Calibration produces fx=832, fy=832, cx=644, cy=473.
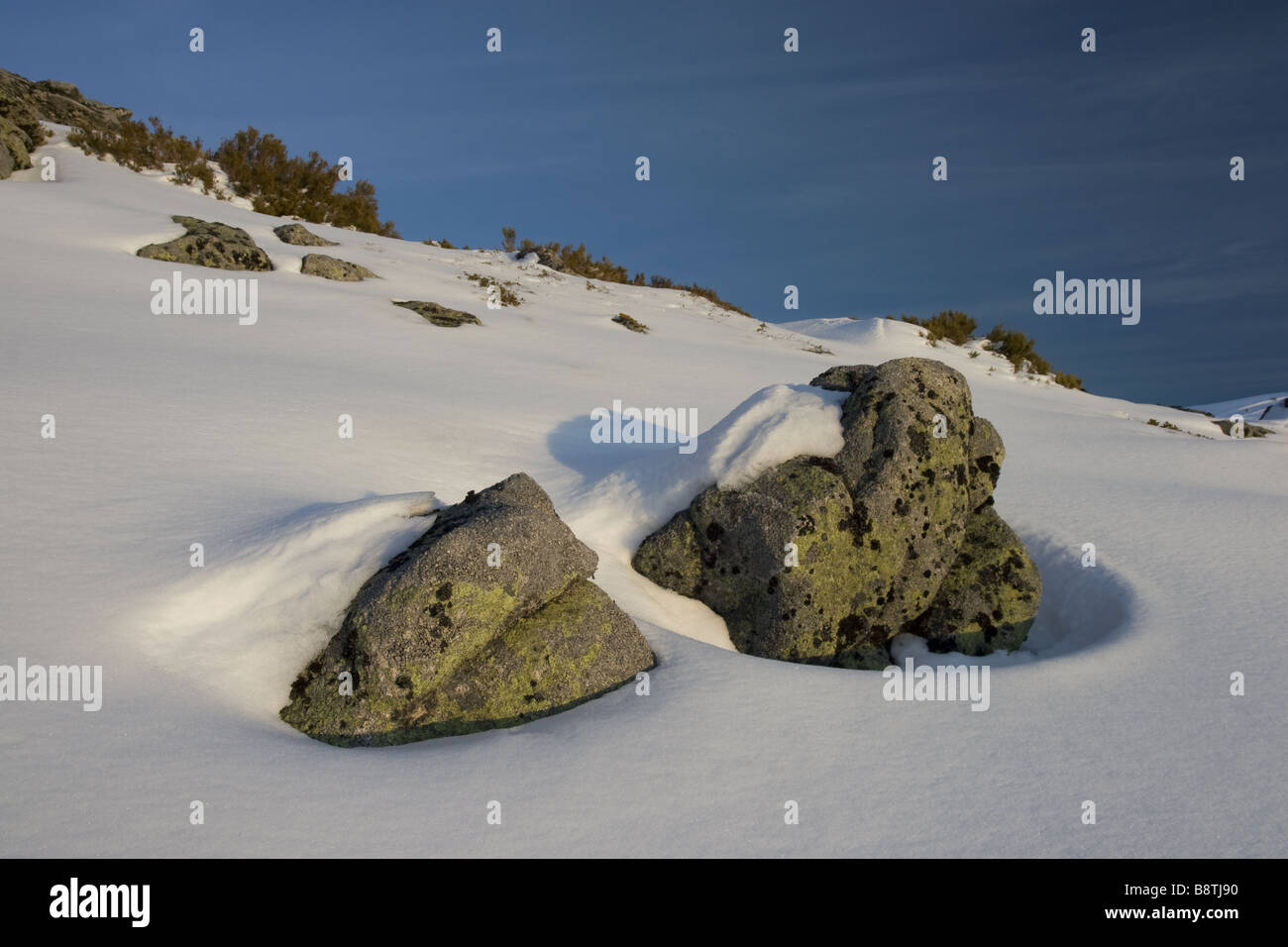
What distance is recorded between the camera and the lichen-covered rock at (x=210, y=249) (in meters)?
13.0

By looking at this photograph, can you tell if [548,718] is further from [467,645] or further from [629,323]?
[629,323]

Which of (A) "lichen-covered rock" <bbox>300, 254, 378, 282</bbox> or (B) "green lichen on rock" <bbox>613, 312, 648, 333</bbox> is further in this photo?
(B) "green lichen on rock" <bbox>613, 312, 648, 333</bbox>

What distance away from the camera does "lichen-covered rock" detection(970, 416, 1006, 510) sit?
6188 mm

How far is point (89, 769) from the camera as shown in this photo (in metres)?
3.11

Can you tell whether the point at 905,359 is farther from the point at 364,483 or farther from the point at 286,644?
the point at 286,644

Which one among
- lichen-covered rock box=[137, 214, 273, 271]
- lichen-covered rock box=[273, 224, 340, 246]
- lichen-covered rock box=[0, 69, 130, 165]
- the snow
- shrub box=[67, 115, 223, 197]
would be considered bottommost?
the snow

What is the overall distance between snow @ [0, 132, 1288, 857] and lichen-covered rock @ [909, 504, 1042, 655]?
0.24 meters

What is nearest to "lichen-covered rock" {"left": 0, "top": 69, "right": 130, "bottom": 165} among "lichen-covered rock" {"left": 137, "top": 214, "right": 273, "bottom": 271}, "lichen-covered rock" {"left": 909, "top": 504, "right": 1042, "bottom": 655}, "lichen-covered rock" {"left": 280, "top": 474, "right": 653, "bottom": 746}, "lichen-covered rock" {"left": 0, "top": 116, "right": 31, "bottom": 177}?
"lichen-covered rock" {"left": 0, "top": 116, "right": 31, "bottom": 177}

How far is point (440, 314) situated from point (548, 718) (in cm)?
1031

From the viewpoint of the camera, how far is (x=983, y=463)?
623cm

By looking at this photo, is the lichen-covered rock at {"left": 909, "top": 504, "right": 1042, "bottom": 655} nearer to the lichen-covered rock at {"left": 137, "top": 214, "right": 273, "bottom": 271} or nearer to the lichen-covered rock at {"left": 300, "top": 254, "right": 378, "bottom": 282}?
the lichen-covered rock at {"left": 300, "top": 254, "right": 378, "bottom": 282}

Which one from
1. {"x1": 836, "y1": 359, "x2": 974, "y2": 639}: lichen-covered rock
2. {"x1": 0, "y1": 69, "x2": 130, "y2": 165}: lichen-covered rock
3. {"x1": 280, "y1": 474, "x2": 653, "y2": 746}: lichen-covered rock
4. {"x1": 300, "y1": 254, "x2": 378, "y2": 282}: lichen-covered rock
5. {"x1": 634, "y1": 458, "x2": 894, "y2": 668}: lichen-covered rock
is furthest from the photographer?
{"x1": 0, "y1": 69, "x2": 130, "y2": 165}: lichen-covered rock
